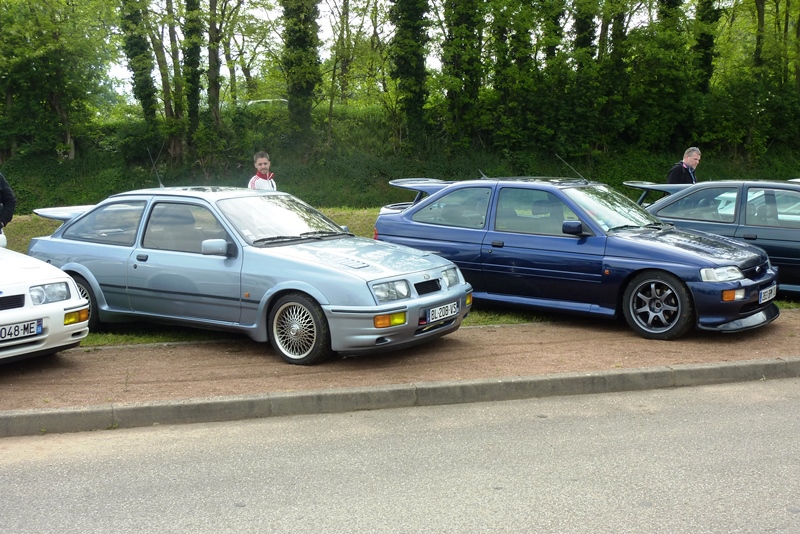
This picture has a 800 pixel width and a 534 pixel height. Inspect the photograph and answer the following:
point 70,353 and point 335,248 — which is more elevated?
point 335,248

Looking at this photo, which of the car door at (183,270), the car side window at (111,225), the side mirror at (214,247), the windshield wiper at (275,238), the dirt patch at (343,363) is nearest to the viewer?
the dirt patch at (343,363)

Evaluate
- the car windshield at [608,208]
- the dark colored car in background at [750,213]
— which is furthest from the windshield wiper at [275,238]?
the dark colored car in background at [750,213]

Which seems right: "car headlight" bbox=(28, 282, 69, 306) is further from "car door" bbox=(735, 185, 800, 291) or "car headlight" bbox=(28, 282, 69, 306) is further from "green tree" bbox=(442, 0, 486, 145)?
"green tree" bbox=(442, 0, 486, 145)

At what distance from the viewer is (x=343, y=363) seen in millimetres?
7094

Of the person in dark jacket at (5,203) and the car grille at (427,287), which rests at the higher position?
the person in dark jacket at (5,203)

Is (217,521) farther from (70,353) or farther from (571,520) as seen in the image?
(70,353)

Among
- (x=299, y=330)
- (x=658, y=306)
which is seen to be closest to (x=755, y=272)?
(x=658, y=306)

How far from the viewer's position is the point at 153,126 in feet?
95.3

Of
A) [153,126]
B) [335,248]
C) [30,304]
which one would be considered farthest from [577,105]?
[30,304]

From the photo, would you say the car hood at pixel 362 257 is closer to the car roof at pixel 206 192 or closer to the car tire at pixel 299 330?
the car tire at pixel 299 330

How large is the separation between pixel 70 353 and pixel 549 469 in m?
4.95

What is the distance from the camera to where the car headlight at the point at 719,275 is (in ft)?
25.2

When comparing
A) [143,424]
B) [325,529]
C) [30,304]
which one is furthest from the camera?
[30,304]

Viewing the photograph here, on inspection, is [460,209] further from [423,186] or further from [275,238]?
[275,238]
